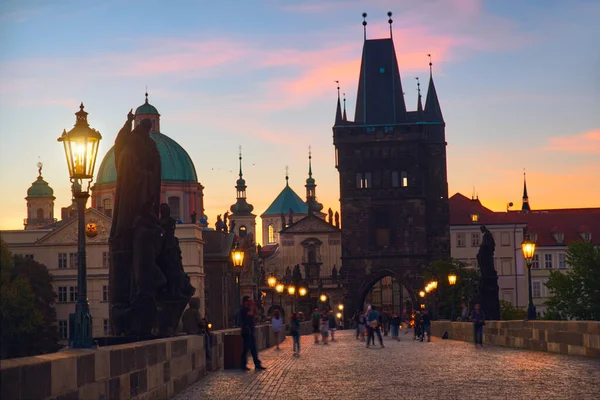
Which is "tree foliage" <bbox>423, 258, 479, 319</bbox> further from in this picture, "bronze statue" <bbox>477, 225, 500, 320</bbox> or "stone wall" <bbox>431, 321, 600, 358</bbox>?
"stone wall" <bbox>431, 321, 600, 358</bbox>

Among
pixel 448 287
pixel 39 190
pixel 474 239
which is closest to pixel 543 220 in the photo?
pixel 474 239

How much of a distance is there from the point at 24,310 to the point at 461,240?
11665cm

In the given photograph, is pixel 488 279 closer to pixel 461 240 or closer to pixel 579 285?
pixel 579 285

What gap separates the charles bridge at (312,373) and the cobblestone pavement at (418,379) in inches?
0.7

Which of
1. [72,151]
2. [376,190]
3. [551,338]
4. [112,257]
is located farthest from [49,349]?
[376,190]

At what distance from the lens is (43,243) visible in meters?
107

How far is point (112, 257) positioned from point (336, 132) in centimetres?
10392

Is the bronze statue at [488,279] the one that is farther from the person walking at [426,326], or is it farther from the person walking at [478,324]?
the person walking at [478,324]

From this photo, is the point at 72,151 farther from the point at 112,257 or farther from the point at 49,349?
the point at 49,349

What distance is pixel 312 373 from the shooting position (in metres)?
23.6

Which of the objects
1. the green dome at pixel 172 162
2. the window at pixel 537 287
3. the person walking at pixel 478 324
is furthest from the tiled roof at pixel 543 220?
the person walking at pixel 478 324

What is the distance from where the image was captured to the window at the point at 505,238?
140 m

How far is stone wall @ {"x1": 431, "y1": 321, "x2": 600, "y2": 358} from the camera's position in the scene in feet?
84.5

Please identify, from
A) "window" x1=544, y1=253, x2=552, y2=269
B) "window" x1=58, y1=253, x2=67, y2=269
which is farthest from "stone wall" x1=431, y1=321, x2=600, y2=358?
"window" x1=544, y1=253, x2=552, y2=269
